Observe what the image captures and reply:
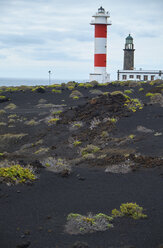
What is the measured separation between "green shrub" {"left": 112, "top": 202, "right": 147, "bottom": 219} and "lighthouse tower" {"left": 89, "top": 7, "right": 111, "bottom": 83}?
40.2 m

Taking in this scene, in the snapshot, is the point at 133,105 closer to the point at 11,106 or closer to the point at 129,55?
the point at 11,106

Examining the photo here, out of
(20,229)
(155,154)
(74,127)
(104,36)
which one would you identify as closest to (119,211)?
(20,229)

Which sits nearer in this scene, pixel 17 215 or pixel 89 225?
pixel 89 225

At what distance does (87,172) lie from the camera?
12.2 m

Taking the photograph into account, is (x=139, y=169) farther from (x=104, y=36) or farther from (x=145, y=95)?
(x=104, y=36)

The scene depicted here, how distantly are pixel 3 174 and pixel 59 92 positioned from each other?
2792 centimetres

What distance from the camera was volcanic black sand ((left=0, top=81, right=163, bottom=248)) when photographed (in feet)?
24.2

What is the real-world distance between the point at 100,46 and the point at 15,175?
39024mm

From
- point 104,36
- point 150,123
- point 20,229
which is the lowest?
point 20,229

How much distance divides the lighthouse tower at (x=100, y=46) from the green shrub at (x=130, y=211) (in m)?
40.2

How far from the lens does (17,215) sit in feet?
27.3

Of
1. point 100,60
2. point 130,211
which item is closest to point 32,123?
point 130,211

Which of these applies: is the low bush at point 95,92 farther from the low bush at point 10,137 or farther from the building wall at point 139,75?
the building wall at point 139,75

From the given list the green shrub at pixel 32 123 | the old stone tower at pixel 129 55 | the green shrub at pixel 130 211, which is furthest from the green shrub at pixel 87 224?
the old stone tower at pixel 129 55
